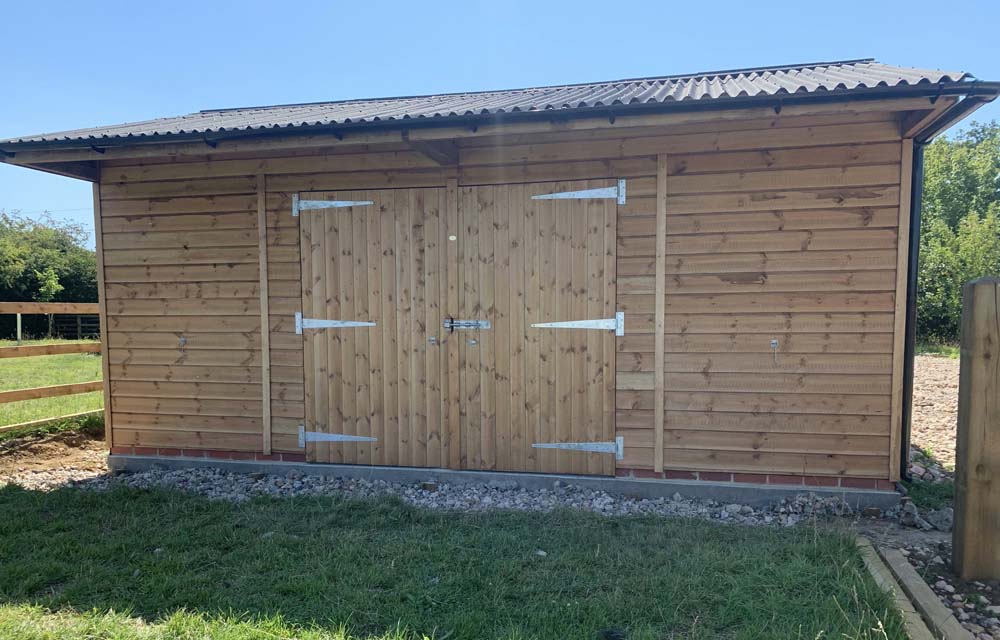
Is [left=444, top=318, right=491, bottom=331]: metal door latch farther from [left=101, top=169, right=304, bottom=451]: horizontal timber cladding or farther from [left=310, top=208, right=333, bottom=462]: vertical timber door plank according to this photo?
[left=101, top=169, right=304, bottom=451]: horizontal timber cladding

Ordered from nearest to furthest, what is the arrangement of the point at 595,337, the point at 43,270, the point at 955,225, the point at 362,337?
the point at 595,337 → the point at 362,337 → the point at 43,270 → the point at 955,225

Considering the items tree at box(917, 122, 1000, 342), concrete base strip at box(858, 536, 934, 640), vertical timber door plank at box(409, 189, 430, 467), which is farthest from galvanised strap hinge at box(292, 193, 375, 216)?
tree at box(917, 122, 1000, 342)

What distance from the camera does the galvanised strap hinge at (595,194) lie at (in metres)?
3.88

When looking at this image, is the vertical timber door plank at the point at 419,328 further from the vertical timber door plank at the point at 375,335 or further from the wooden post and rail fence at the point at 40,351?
the wooden post and rail fence at the point at 40,351

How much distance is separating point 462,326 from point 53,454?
13.2 ft

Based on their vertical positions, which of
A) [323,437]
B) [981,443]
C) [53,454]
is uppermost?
[981,443]

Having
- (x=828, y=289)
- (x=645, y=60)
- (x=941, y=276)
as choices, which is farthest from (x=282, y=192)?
(x=941, y=276)

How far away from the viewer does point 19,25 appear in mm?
10164

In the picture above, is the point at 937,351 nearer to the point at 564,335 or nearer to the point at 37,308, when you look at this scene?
the point at 564,335

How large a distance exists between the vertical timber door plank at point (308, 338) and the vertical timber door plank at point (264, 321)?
31 centimetres

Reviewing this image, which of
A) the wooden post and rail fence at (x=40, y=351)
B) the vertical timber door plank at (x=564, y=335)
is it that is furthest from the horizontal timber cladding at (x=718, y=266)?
the wooden post and rail fence at (x=40, y=351)

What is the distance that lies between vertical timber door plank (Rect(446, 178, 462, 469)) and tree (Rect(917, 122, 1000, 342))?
12.7 meters

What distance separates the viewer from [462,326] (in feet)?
13.6

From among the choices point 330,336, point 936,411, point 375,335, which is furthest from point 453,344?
point 936,411
